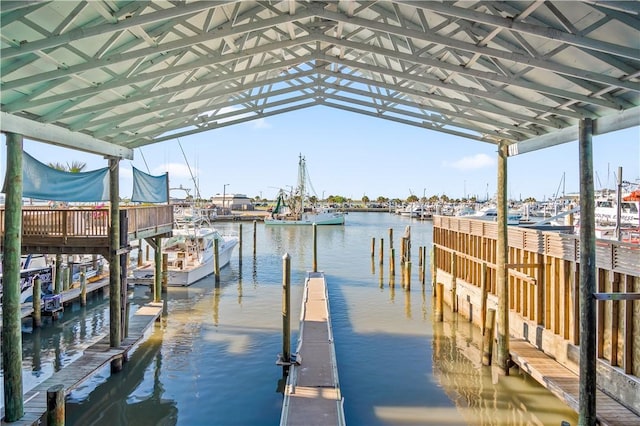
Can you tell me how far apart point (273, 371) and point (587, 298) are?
27.1 ft

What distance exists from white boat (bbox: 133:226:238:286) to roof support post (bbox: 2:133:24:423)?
14.3m

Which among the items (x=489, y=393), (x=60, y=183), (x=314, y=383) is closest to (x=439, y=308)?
(x=489, y=393)

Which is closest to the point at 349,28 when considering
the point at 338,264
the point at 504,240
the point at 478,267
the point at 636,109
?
the point at 636,109

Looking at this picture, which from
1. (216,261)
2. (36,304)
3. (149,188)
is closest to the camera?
(149,188)

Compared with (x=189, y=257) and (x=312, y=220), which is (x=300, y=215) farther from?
(x=189, y=257)

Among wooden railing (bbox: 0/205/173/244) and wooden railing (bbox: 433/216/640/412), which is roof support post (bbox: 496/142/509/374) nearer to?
wooden railing (bbox: 433/216/640/412)

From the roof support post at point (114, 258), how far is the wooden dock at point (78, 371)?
396 mm

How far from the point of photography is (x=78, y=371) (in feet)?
32.1

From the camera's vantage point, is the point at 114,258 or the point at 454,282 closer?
the point at 114,258

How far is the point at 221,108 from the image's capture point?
10.7 metres

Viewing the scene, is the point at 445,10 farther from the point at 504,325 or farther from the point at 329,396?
the point at 504,325

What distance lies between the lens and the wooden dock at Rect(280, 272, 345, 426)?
7.97 m

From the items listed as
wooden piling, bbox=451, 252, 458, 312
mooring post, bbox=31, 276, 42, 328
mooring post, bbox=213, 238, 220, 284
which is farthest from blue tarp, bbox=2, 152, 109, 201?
mooring post, bbox=213, 238, 220, 284

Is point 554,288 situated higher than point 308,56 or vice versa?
point 308,56
